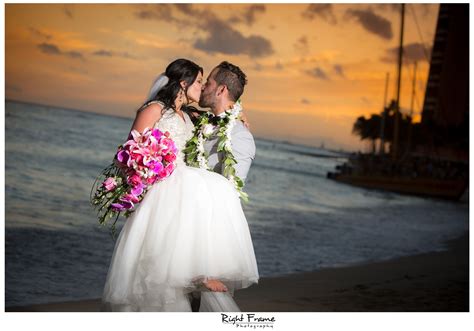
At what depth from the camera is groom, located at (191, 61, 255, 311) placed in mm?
3285

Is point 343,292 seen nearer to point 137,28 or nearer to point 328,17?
point 328,17

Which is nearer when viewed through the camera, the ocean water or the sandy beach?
the sandy beach

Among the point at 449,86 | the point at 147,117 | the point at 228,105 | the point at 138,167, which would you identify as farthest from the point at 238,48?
the point at 138,167

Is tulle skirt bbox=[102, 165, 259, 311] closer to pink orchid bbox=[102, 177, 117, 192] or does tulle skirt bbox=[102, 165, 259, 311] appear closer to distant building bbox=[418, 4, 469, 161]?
pink orchid bbox=[102, 177, 117, 192]

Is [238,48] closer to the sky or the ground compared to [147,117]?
closer to the sky

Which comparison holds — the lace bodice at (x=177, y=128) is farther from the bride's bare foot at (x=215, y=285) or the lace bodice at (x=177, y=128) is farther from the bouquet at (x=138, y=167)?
the bride's bare foot at (x=215, y=285)

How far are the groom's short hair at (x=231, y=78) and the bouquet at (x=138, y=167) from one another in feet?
1.23

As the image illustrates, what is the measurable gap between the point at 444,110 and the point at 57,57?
1298 centimetres

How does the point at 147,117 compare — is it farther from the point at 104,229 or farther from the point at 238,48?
the point at 238,48

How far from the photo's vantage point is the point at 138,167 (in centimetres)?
314

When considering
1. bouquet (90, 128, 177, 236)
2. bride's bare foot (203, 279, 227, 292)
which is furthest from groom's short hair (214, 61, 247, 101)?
bride's bare foot (203, 279, 227, 292)

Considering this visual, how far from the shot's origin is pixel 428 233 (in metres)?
13.2
